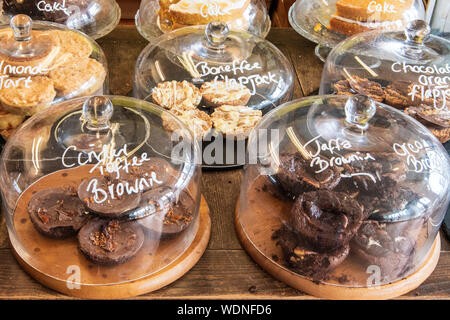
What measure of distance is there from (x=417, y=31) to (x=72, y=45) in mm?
1000


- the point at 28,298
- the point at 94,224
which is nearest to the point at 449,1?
the point at 94,224

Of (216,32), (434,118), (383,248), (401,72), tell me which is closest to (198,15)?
(216,32)

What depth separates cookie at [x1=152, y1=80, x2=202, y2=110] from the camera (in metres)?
1.61

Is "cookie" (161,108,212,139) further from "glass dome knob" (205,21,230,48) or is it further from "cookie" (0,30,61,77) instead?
"cookie" (0,30,61,77)

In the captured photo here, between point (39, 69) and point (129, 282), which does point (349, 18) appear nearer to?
point (39, 69)

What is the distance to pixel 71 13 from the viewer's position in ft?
6.40

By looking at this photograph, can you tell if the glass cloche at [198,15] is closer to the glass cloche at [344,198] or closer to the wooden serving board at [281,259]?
the glass cloche at [344,198]

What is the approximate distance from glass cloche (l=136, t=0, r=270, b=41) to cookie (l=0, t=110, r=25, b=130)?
22.0 inches

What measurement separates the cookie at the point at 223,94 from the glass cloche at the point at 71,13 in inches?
21.3

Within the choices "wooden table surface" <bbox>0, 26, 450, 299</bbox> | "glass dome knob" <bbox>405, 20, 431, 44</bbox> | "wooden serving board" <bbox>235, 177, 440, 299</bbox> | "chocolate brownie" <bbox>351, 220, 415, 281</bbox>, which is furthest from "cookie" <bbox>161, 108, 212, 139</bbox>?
"glass dome knob" <bbox>405, 20, 431, 44</bbox>

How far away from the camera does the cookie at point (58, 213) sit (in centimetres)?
123

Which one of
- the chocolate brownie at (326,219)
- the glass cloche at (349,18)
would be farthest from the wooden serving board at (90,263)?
the glass cloche at (349,18)

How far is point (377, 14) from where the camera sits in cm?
198
